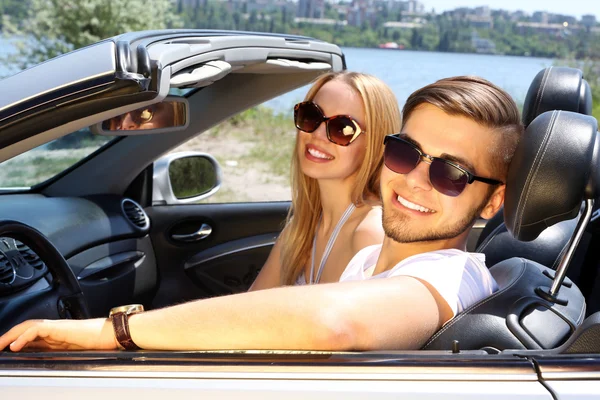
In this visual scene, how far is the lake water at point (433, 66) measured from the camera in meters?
15.4

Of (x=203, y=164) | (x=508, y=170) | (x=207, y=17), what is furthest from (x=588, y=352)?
(x=207, y=17)

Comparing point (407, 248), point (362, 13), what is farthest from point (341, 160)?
point (362, 13)

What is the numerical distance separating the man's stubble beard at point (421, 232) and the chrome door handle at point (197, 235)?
5.56ft

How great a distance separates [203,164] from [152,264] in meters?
0.69

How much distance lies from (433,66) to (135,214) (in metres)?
15.2

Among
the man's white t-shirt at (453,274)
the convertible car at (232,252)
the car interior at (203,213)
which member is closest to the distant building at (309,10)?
the car interior at (203,213)

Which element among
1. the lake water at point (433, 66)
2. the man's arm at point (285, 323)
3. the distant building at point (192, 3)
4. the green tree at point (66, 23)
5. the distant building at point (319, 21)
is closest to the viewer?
the man's arm at point (285, 323)

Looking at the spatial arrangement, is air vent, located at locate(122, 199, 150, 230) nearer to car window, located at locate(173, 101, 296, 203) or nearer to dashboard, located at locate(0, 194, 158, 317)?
dashboard, located at locate(0, 194, 158, 317)

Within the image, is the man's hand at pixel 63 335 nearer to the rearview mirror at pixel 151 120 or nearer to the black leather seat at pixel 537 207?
the rearview mirror at pixel 151 120

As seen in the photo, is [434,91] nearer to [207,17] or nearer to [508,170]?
[508,170]

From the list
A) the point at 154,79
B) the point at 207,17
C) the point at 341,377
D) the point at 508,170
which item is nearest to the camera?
the point at 341,377

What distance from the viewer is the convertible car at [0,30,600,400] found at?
159 centimetres

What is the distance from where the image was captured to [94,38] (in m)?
13.2

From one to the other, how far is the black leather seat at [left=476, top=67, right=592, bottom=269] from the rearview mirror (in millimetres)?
1101
